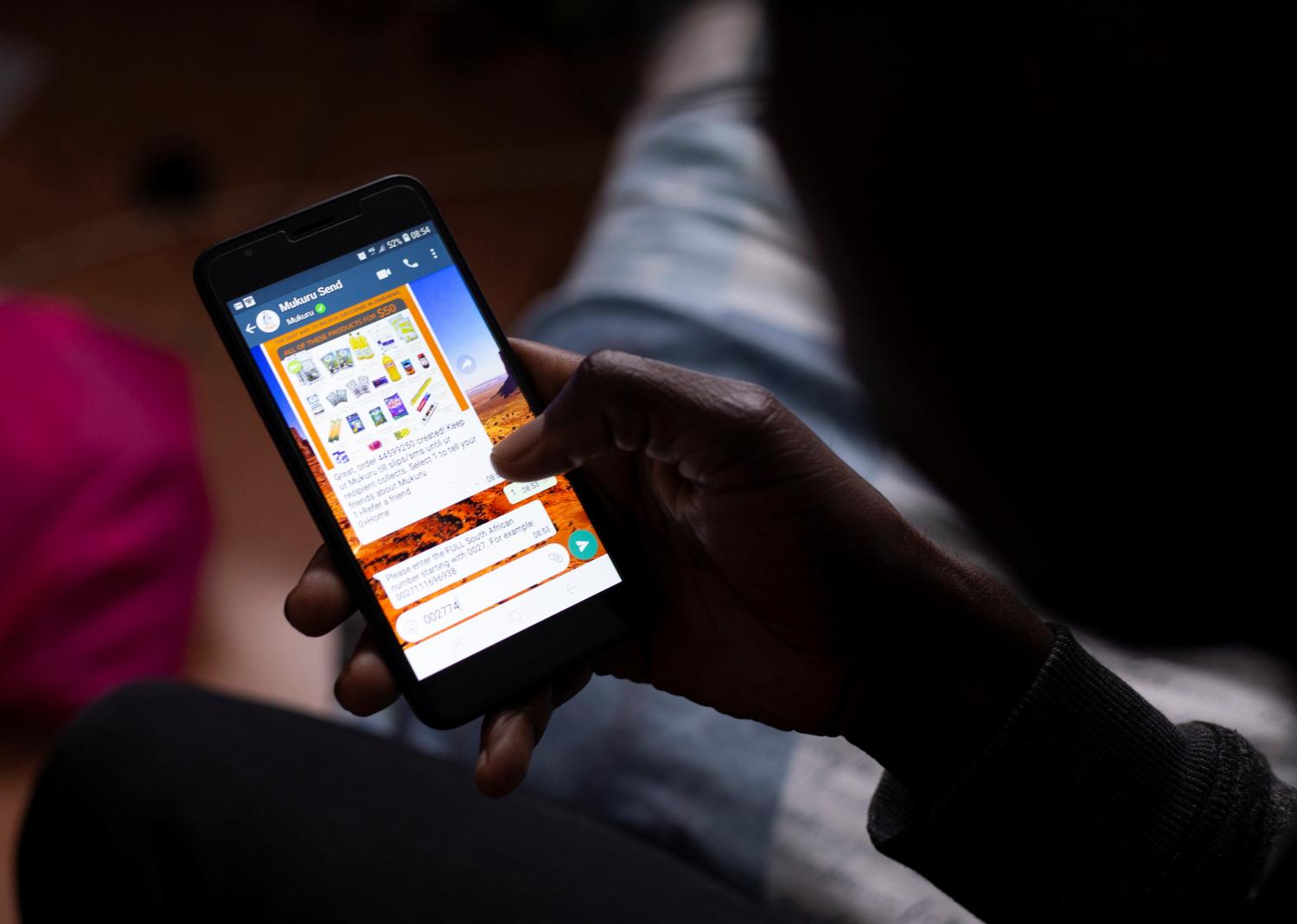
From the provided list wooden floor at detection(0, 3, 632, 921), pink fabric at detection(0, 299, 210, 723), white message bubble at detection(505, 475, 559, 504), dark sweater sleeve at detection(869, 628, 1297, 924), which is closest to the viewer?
dark sweater sleeve at detection(869, 628, 1297, 924)

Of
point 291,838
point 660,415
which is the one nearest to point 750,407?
point 660,415

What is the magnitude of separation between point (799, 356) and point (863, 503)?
0.30m

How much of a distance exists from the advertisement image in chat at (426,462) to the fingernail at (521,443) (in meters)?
0.04

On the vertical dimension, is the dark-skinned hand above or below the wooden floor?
below

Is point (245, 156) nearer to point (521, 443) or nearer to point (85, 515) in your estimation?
point (85, 515)

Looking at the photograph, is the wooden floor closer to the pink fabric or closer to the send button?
the pink fabric

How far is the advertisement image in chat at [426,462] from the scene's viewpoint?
0.53 metres

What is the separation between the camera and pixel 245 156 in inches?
56.4

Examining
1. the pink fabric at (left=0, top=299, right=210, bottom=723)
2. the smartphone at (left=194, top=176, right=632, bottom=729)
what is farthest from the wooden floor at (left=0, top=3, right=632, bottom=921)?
the smartphone at (left=194, top=176, right=632, bottom=729)

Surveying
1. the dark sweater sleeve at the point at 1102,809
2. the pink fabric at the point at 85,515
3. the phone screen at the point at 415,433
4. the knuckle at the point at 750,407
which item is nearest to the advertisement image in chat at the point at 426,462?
the phone screen at the point at 415,433

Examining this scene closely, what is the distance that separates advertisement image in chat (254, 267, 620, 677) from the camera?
0.53m

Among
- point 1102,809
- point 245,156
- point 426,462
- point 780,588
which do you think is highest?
point 245,156

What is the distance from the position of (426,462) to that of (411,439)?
1 centimetres

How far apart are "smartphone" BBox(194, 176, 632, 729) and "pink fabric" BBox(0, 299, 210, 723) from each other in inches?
22.1
